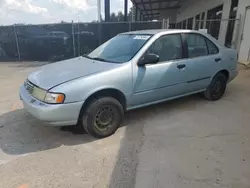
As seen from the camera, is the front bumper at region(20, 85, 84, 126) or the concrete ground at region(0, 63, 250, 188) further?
the front bumper at region(20, 85, 84, 126)

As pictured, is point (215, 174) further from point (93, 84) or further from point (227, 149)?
point (93, 84)

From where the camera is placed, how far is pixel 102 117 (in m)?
3.46

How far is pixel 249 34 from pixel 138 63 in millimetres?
7337

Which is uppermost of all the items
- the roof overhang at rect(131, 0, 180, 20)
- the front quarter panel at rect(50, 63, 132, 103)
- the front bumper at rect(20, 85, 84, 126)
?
the roof overhang at rect(131, 0, 180, 20)

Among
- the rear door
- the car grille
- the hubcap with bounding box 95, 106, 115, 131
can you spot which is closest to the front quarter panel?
the hubcap with bounding box 95, 106, 115, 131

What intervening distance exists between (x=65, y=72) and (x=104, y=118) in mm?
943

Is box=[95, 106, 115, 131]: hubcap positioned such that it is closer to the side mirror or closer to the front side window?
the side mirror

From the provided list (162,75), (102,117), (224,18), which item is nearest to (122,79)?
(102,117)

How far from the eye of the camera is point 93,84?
A: 3223mm

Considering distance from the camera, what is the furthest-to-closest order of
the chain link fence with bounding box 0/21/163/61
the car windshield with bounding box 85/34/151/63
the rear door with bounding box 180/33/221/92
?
the chain link fence with bounding box 0/21/163/61 → the rear door with bounding box 180/33/221/92 → the car windshield with bounding box 85/34/151/63

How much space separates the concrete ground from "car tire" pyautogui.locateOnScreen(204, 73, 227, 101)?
1.62ft

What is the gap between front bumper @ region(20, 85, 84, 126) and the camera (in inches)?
119

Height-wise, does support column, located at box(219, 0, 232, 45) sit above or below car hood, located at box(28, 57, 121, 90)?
above

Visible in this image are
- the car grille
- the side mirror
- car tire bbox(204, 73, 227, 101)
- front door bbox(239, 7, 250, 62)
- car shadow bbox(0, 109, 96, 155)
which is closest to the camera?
car shadow bbox(0, 109, 96, 155)
